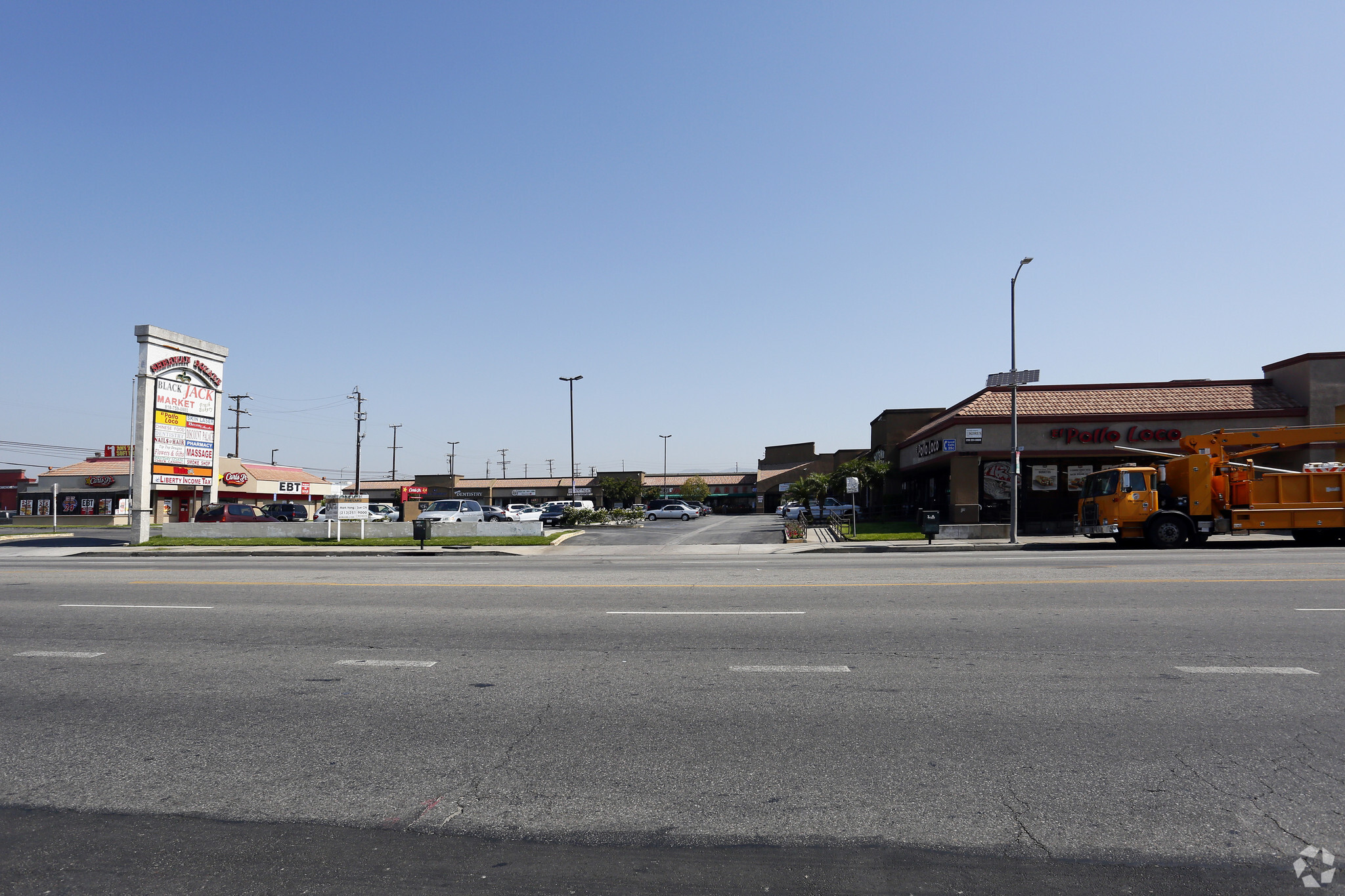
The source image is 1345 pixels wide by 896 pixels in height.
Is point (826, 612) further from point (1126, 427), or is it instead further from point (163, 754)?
point (1126, 427)

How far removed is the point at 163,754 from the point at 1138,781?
6.33 meters

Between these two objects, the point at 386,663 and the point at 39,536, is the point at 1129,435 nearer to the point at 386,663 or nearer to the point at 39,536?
the point at 386,663

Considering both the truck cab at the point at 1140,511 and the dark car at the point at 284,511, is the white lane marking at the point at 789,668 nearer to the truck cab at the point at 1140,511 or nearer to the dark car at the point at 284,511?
the truck cab at the point at 1140,511

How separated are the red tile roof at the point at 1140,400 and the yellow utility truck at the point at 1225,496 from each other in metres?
8.24

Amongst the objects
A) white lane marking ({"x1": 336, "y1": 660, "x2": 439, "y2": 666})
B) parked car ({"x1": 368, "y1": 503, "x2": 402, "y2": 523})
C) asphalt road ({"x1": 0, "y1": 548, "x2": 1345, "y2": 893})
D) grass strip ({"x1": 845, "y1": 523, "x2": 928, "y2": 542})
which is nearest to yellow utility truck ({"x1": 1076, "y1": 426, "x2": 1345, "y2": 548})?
grass strip ({"x1": 845, "y1": 523, "x2": 928, "y2": 542})

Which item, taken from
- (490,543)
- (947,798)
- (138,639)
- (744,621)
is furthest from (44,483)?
(947,798)

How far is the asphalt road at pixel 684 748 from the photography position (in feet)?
12.9

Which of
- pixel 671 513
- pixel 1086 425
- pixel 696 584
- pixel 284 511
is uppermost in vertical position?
pixel 1086 425

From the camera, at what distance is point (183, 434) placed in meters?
32.1

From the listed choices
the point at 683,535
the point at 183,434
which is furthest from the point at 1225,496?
the point at 183,434

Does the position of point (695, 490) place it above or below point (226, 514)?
above

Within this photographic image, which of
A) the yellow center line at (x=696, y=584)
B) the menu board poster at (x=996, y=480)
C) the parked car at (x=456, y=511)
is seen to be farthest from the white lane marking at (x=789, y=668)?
the parked car at (x=456, y=511)

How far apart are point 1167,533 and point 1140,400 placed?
12.1 meters

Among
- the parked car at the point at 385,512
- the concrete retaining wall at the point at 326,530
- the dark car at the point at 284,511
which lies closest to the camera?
the concrete retaining wall at the point at 326,530
